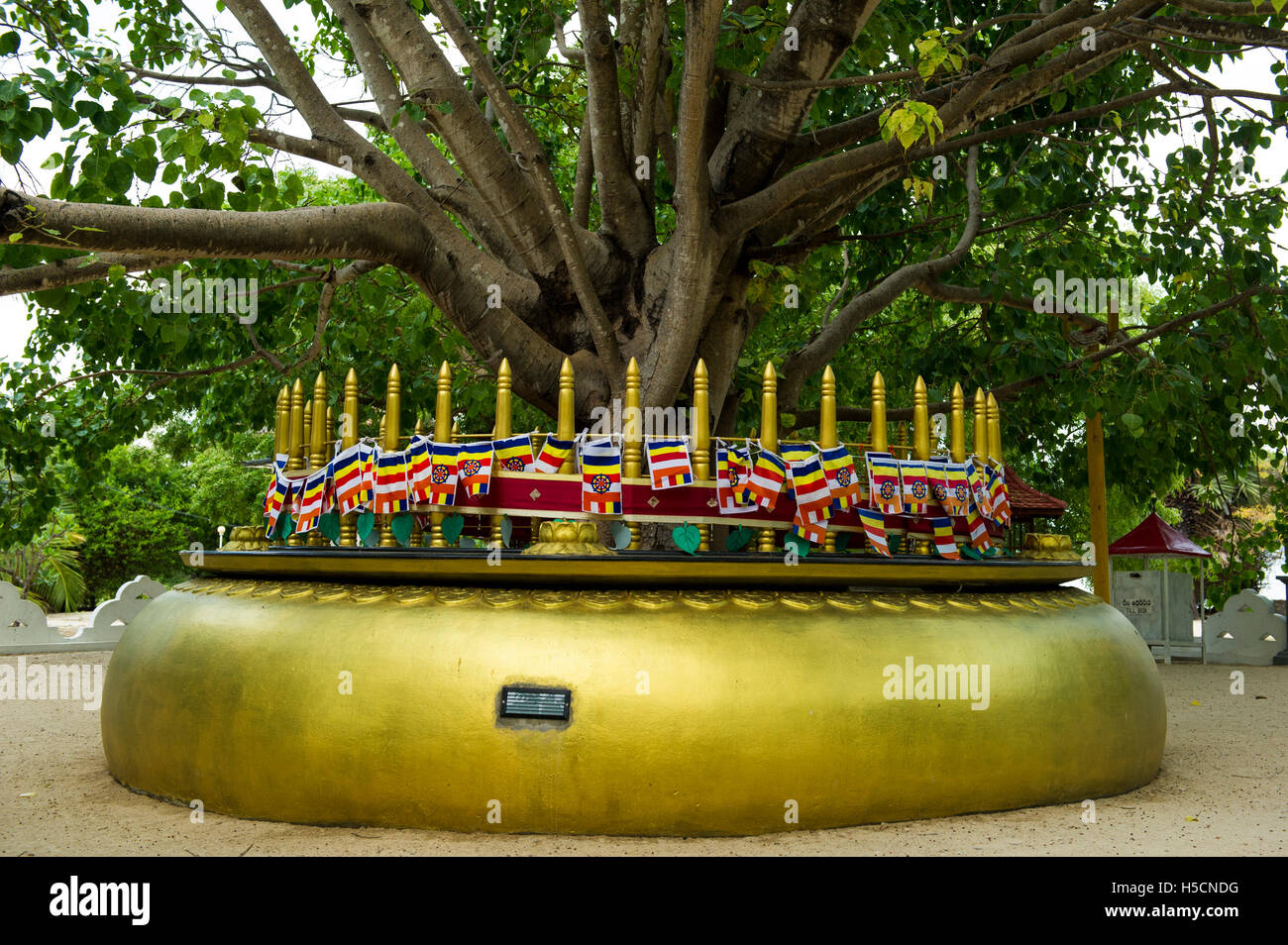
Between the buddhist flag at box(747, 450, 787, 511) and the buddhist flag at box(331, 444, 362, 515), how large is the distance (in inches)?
88.2

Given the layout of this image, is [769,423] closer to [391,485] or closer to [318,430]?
[391,485]

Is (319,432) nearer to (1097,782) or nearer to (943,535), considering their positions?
(943,535)

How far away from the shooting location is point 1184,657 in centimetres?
1700

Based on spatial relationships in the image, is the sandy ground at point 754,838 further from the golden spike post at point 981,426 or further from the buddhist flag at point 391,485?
the golden spike post at point 981,426

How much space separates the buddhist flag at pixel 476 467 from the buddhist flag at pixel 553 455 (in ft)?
0.97

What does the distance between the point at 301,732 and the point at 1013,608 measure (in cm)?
408

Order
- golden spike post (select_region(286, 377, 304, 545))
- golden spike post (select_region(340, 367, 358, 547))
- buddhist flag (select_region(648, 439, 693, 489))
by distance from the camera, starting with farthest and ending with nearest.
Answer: golden spike post (select_region(286, 377, 304, 545)) < golden spike post (select_region(340, 367, 358, 547)) < buddhist flag (select_region(648, 439, 693, 489))

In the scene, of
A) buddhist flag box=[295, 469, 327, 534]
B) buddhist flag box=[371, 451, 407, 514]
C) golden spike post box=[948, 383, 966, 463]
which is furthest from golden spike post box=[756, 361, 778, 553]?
buddhist flag box=[295, 469, 327, 534]

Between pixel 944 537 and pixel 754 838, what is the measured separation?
220cm

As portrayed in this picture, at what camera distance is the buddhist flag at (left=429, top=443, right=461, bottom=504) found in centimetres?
607

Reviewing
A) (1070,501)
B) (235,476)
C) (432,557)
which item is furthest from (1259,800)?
(235,476)

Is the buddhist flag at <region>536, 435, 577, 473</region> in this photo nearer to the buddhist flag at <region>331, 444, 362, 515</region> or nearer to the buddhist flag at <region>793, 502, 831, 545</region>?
the buddhist flag at <region>331, 444, 362, 515</region>

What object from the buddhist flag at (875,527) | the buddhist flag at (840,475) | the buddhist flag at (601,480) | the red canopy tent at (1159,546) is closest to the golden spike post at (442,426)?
the buddhist flag at (601,480)

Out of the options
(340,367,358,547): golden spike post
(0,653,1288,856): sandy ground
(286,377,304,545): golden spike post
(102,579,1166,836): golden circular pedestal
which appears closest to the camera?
(0,653,1288,856): sandy ground
